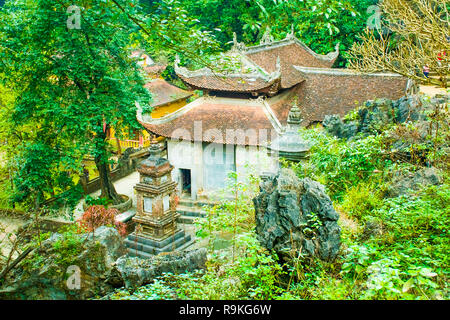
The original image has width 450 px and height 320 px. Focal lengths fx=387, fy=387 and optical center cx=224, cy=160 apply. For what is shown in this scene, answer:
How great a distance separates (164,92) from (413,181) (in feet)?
72.8

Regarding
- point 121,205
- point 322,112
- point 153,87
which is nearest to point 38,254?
point 121,205

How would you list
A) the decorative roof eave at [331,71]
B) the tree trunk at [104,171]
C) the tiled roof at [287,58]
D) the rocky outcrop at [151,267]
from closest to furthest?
the rocky outcrop at [151,267] → the tree trunk at [104,171] → the decorative roof eave at [331,71] → the tiled roof at [287,58]

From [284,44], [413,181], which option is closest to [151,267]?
[413,181]

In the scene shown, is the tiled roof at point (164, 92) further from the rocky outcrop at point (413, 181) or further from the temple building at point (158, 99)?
the rocky outcrop at point (413, 181)

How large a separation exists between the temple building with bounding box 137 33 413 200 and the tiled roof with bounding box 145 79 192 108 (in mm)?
8938

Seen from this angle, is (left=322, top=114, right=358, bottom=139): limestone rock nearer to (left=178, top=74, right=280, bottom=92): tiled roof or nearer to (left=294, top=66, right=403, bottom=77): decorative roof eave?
(left=178, top=74, right=280, bottom=92): tiled roof

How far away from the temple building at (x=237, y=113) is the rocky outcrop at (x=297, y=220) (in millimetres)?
8795

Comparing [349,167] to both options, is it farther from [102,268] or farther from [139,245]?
[139,245]

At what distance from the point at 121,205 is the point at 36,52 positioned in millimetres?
6859

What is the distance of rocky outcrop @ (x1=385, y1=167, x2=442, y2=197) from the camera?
255 inches

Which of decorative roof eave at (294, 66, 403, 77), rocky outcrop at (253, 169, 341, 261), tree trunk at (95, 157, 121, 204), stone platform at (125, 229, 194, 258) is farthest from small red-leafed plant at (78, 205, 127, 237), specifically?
decorative roof eave at (294, 66, 403, 77)

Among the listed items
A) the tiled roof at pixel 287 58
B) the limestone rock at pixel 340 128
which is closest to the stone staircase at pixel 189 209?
the limestone rock at pixel 340 128

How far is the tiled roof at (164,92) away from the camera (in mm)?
26081

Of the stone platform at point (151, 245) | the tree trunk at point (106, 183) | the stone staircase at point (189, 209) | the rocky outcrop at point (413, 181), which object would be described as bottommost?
the stone staircase at point (189, 209)
